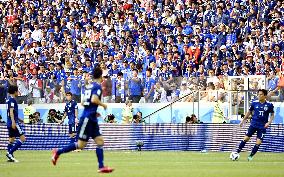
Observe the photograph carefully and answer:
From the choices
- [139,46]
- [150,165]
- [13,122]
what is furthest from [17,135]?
[139,46]

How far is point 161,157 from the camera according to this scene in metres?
31.4

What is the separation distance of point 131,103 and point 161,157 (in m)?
6.91

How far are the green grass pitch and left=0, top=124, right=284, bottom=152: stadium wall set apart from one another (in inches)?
53.7

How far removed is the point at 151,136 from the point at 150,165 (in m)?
9.93

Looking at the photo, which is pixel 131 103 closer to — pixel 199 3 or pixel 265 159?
pixel 199 3

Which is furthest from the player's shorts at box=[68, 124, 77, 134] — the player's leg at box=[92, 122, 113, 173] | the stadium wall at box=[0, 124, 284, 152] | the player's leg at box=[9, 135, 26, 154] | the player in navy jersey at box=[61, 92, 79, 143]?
the player's leg at box=[92, 122, 113, 173]

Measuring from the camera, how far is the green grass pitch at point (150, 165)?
2341 cm

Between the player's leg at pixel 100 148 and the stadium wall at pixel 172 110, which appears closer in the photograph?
the player's leg at pixel 100 148

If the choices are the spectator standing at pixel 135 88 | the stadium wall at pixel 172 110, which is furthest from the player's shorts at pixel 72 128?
the spectator standing at pixel 135 88

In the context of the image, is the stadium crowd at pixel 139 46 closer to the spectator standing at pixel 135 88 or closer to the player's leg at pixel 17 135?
the spectator standing at pixel 135 88

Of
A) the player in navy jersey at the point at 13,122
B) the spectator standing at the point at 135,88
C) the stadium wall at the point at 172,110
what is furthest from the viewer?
the spectator standing at the point at 135,88

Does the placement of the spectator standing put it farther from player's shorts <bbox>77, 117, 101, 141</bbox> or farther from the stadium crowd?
player's shorts <bbox>77, 117, 101, 141</bbox>

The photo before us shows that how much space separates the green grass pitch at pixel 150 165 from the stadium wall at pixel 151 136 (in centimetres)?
136

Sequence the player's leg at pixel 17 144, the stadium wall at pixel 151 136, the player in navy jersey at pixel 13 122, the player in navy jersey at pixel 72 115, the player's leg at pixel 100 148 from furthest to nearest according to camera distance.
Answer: the player in navy jersey at pixel 72 115 < the stadium wall at pixel 151 136 < the player's leg at pixel 17 144 < the player in navy jersey at pixel 13 122 < the player's leg at pixel 100 148
